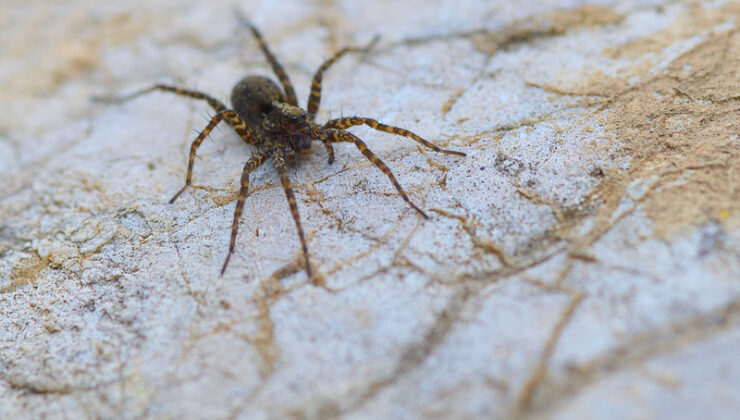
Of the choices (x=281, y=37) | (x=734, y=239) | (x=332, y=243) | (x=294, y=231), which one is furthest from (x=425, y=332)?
(x=281, y=37)

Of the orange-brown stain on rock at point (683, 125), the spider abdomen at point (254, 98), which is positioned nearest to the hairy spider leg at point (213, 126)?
the spider abdomen at point (254, 98)

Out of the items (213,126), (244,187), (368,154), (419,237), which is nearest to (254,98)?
(213,126)

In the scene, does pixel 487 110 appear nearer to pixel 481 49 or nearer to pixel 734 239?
pixel 481 49

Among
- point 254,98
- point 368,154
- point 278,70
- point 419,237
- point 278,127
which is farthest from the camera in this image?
point 278,70

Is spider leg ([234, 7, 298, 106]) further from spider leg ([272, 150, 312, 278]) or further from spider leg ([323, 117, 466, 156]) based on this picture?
spider leg ([272, 150, 312, 278])

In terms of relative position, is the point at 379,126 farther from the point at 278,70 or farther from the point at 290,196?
the point at 278,70

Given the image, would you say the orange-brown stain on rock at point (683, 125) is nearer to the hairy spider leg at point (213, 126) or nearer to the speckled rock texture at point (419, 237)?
the speckled rock texture at point (419, 237)
